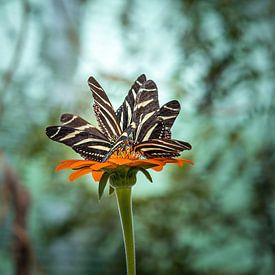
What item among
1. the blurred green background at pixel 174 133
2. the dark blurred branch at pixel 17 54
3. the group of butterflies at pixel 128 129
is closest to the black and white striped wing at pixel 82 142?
the group of butterflies at pixel 128 129

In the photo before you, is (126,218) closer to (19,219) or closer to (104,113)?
(104,113)

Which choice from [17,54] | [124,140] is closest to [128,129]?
[124,140]

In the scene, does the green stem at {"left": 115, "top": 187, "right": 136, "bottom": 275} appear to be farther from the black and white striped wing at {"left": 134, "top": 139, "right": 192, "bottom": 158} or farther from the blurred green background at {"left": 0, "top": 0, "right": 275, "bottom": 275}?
the blurred green background at {"left": 0, "top": 0, "right": 275, "bottom": 275}

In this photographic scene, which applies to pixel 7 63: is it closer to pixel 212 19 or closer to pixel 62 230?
pixel 62 230

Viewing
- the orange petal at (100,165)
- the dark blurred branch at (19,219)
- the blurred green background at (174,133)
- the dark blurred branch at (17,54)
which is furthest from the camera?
the dark blurred branch at (17,54)

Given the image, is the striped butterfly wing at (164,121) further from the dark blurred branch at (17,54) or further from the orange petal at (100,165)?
the dark blurred branch at (17,54)

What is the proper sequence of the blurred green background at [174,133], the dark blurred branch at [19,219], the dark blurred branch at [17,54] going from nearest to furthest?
1. the dark blurred branch at [19,219]
2. the blurred green background at [174,133]
3. the dark blurred branch at [17,54]
